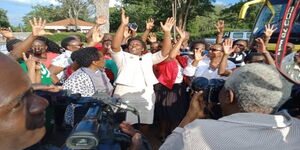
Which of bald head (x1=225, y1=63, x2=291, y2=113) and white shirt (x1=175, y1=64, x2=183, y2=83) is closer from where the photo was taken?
bald head (x1=225, y1=63, x2=291, y2=113)

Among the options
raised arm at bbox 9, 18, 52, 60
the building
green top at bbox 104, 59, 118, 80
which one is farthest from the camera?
the building

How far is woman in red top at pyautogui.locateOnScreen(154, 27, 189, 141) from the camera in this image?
378 centimetres

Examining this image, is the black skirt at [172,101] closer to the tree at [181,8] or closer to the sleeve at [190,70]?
the sleeve at [190,70]

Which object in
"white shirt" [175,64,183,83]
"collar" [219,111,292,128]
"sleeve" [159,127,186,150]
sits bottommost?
"white shirt" [175,64,183,83]

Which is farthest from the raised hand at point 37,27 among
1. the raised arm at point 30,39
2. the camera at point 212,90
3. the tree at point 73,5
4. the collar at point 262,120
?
the tree at point 73,5

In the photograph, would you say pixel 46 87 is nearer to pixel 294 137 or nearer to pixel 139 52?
pixel 294 137

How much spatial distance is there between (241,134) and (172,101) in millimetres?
2989

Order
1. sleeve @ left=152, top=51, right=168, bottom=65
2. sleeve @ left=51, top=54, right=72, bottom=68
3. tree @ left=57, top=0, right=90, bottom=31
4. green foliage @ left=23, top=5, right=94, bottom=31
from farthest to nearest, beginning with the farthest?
green foliage @ left=23, top=5, right=94, bottom=31 → tree @ left=57, top=0, right=90, bottom=31 → sleeve @ left=51, top=54, right=72, bottom=68 → sleeve @ left=152, top=51, right=168, bottom=65

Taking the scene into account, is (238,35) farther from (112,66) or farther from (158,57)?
(158,57)

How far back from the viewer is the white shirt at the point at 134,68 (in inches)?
129

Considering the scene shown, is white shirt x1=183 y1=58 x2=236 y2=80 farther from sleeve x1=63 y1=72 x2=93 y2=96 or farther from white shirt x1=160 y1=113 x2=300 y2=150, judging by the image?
white shirt x1=160 y1=113 x2=300 y2=150

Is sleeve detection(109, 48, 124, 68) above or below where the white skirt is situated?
above

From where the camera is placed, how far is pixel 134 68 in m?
3.30

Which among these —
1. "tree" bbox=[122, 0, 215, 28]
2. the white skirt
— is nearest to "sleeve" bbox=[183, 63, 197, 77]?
the white skirt
